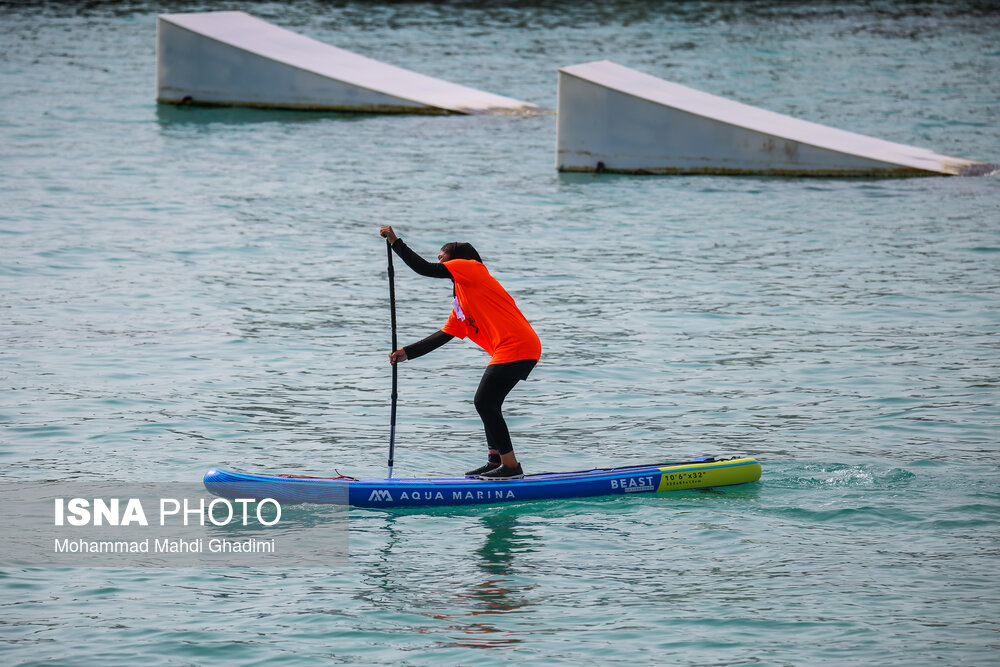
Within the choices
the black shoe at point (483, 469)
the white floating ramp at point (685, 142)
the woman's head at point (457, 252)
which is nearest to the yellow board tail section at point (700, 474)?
the black shoe at point (483, 469)

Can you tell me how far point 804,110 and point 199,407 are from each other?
72.4 ft

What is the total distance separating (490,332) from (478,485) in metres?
1.33

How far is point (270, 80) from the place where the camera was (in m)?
33.2

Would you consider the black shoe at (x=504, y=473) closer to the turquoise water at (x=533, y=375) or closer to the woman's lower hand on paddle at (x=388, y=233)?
the turquoise water at (x=533, y=375)

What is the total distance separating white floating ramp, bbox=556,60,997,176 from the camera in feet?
89.1

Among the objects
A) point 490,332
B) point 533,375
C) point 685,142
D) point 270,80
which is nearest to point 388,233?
point 490,332

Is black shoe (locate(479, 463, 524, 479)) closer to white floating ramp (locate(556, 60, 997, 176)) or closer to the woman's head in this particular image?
the woman's head

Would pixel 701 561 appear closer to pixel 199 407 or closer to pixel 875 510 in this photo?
pixel 875 510

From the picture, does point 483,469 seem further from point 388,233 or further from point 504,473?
point 388,233

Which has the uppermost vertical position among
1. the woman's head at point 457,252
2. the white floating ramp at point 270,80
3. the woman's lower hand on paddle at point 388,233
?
the white floating ramp at point 270,80

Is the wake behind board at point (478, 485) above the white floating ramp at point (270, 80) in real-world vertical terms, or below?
below

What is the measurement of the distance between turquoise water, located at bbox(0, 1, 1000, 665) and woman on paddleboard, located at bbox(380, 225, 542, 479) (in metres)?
0.83

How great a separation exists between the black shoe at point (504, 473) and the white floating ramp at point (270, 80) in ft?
71.1

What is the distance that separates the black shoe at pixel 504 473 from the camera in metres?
12.6
